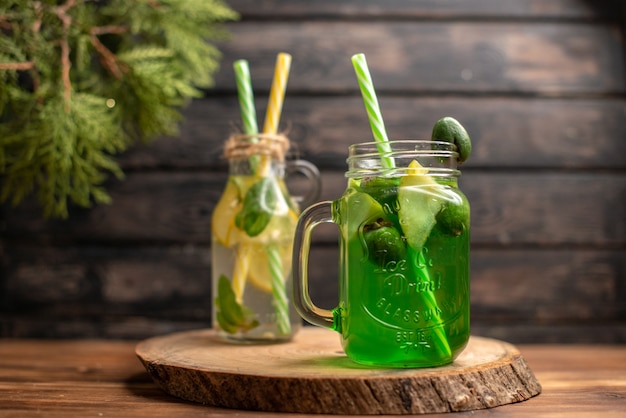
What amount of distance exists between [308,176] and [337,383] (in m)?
0.49

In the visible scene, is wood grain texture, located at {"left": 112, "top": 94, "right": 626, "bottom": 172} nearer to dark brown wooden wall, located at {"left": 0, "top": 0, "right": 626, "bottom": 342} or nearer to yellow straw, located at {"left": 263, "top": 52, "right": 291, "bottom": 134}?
dark brown wooden wall, located at {"left": 0, "top": 0, "right": 626, "bottom": 342}

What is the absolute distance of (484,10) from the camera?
158 cm

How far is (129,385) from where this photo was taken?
990mm

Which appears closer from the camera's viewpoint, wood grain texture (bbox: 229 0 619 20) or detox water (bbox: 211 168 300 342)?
detox water (bbox: 211 168 300 342)

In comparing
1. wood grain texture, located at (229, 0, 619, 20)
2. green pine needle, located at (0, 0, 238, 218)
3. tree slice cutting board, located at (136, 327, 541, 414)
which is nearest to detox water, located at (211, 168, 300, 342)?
tree slice cutting board, located at (136, 327, 541, 414)

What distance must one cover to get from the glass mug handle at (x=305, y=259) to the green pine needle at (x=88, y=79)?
0.50 m

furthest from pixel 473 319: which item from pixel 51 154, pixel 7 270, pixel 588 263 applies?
pixel 7 270

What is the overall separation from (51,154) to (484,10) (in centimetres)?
100

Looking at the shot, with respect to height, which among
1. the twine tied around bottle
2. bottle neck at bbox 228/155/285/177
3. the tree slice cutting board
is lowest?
the tree slice cutting board

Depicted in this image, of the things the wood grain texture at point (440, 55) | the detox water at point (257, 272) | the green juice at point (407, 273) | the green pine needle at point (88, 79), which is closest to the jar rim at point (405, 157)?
the green juice at point (407, 273)

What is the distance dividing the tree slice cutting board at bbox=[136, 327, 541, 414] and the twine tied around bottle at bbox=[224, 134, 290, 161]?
0.34 m

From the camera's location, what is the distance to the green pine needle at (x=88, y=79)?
1.22 m

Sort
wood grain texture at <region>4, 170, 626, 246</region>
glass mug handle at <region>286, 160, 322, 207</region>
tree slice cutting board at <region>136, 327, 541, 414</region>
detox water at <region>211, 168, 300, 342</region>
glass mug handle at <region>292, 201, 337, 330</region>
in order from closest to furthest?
tree slice cutting board at <region>136, 327, 541, 414</region> → glass mug handle at <region>292, 201, 337, 330</region> → detox water at <region>211, 168, 300, 342</region> → glass mug handle at <region>286, 160, 322, 207</region> → wood grain texture at <region>4, 170, 626, 246</region>

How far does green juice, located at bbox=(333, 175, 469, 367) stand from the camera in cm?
84
